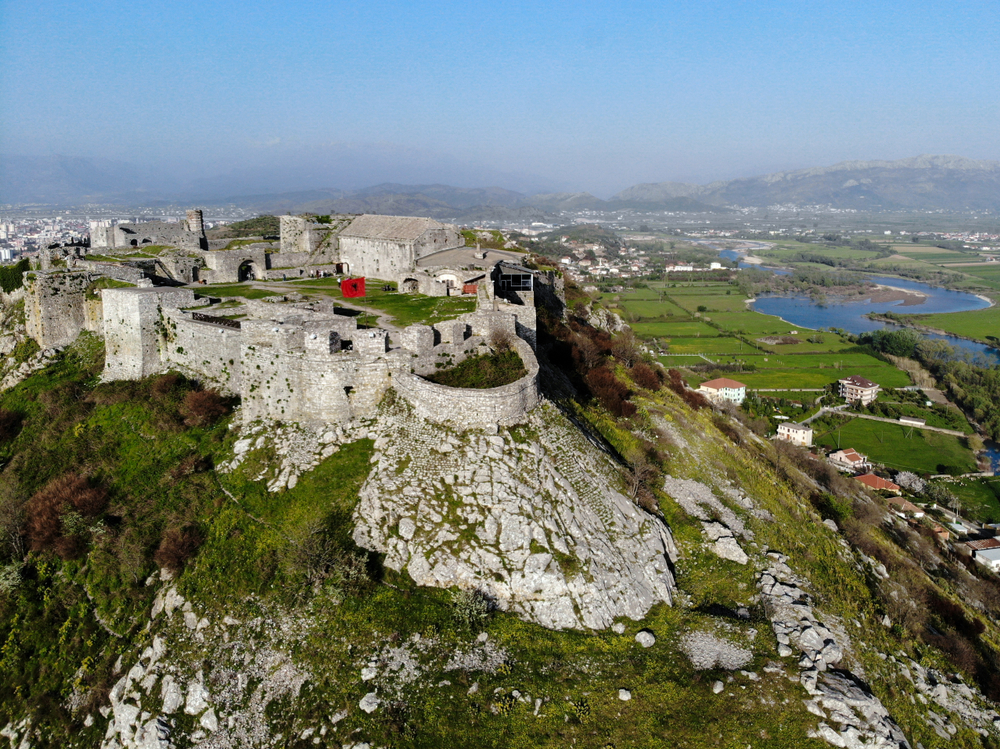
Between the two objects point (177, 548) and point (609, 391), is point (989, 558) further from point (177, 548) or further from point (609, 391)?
point (177, 548)

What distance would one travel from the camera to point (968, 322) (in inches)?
4601

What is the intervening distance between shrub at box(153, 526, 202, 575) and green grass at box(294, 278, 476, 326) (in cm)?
946

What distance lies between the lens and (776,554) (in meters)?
18.5

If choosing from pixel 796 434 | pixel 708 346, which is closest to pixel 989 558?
pixel 796 434

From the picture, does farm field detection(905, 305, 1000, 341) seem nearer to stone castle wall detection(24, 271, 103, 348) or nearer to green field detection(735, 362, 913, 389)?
green field detection(735, 362, 913, 389)

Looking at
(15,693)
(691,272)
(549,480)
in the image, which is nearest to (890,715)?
(549,480)

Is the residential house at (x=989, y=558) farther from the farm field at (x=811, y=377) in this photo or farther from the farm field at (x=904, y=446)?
the farm field at (x=811, y=377)

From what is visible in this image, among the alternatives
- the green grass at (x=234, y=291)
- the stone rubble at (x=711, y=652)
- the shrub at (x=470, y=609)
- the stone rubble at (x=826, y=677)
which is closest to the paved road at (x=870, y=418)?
the stone rubble at (x=826, y=677)

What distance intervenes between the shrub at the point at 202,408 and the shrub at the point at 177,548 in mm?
4486

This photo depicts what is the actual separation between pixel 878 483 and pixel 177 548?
48.6m

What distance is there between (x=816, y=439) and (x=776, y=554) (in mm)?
47848

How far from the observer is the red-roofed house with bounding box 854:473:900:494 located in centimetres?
4603

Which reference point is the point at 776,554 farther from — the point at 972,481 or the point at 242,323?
the point at 972,481

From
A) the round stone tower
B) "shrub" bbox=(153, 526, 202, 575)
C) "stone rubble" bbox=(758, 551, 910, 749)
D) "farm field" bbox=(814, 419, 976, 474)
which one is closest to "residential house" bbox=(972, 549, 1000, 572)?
"farm field" bbox=(814, 419, 976, 474)
